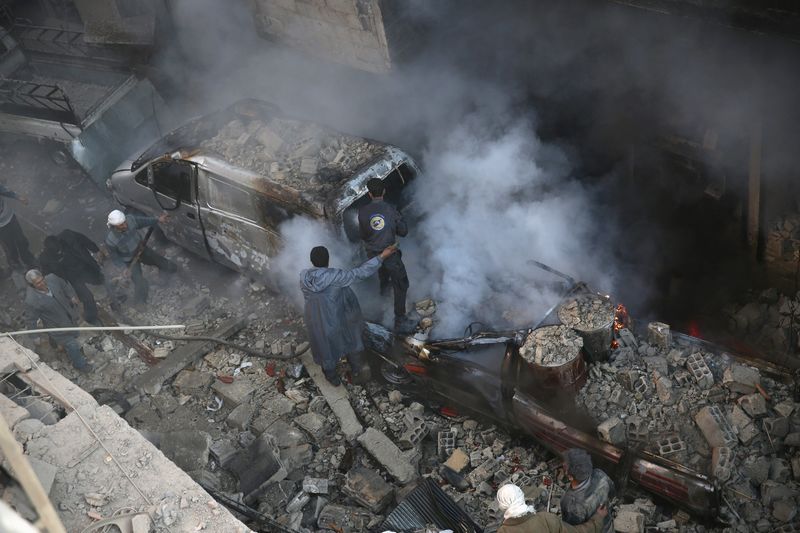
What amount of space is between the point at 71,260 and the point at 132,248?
66cm

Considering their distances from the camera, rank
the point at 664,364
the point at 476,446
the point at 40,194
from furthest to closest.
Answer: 1. the point at 40,194
2. the point at 476,446
3. the point at 664,364

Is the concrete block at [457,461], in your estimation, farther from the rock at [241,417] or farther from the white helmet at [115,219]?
the white helmet at [115,219]

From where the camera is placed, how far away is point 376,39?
928cm

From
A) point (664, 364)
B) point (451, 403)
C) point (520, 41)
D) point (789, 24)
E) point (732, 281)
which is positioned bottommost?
point (732, 281)

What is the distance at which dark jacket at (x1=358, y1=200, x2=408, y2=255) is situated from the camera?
646cm

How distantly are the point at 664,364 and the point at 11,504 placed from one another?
4.79 m

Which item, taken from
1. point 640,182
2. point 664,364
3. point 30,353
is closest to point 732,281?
point 640,182

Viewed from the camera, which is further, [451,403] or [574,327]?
[451,403]

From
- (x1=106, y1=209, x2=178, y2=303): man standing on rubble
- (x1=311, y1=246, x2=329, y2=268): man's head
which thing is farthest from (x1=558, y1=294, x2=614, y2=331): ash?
(x1=106, y1=209, x2=178, y2=303): man standing on rubble

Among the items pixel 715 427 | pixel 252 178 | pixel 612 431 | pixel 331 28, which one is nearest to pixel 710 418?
pixel 715 427

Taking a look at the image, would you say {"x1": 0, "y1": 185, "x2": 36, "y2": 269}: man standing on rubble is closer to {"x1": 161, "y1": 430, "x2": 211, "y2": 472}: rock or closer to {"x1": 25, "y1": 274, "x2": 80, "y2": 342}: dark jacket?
{"x1": 25, "y1": 274, "x2": 80, "y2": 342}: dark jacket

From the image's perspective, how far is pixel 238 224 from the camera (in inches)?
300

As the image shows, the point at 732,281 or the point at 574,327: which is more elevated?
the point at 574,327

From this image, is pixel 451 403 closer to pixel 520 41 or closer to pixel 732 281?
pixel 732 281
